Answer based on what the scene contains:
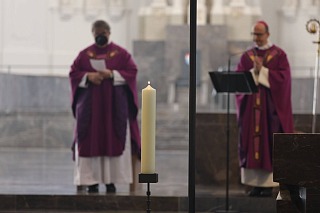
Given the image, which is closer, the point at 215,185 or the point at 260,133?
the point at 260,133

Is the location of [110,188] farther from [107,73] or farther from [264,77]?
[264,77]

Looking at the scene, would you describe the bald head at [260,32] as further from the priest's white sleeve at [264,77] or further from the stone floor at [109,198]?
the stone floor at [109,198]

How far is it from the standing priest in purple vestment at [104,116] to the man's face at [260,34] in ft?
4.21

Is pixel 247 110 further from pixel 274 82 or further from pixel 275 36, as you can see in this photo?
pixel 275 36

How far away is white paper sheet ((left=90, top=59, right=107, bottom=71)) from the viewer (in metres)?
9.27

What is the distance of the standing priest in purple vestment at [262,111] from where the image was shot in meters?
9.23

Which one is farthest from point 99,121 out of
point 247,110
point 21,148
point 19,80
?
point 19,80

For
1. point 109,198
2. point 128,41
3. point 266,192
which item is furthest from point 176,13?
point 109,198

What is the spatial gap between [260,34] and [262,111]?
796mm

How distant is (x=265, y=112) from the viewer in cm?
938

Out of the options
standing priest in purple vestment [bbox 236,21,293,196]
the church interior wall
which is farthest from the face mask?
the church interior wall

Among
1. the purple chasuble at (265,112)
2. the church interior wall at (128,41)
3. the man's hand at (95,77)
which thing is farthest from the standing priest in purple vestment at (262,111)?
the church interior wall at (128,41)

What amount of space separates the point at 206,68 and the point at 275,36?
2007 millimetres

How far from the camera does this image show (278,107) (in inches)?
366
